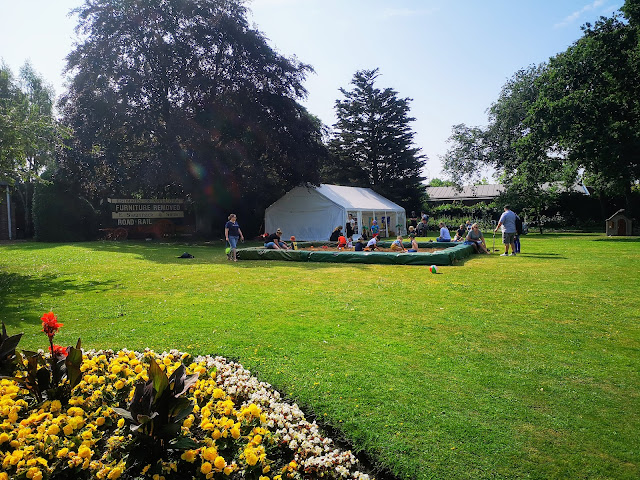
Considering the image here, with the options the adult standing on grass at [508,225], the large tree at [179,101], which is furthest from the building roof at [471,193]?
the adult standing on grass at [508,225]

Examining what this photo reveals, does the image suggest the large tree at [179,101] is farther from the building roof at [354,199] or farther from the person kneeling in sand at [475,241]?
the person kneeling in sand at [475,241]

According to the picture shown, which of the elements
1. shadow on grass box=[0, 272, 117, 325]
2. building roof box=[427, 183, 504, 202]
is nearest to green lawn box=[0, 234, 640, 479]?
shadow on grass box=[0, 272, 117, 325]

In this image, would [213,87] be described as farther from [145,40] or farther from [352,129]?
[352,129]

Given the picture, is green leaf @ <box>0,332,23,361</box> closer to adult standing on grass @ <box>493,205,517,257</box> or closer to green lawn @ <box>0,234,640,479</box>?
green lawn @ <box>0,234,640,479</box>

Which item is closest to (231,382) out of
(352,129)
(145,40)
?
(145,40)

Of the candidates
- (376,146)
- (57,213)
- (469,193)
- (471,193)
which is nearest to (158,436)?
(57,213)

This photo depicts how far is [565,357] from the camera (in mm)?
4332

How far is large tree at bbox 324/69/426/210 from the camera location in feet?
120

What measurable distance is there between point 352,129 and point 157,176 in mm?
21486

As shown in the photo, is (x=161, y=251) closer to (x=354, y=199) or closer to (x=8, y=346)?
(x=354, y=199)

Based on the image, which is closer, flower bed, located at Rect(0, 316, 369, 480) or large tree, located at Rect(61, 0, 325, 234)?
flower bed, located at Rect(0, 316, 369, 480)

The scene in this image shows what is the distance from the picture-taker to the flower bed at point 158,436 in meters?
2.35

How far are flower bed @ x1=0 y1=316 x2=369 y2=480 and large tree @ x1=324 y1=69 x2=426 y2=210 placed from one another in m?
33.8

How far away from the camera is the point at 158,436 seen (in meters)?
2.37
